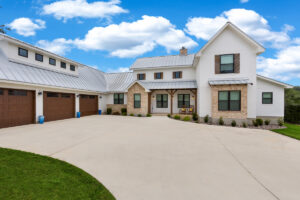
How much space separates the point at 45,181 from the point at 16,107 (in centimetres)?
1079

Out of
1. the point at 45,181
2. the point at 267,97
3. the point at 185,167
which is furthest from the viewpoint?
the point at 267,97

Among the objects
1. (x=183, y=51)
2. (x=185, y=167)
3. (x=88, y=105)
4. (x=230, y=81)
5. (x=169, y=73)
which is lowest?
(x=185, y=167)

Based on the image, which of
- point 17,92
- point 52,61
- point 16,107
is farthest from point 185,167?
point 52,61

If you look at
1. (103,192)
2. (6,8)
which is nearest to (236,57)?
(103,192)

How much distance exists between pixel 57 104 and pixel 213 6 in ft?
61.8

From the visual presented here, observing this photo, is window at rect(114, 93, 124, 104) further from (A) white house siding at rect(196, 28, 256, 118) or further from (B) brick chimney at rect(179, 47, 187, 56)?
(A) white house siding at rect(196, 28, 256, 118)

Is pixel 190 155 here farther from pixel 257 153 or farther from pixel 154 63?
pixel 154 63

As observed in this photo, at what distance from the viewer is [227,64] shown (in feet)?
45.0

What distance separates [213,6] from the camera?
1382 centimetres

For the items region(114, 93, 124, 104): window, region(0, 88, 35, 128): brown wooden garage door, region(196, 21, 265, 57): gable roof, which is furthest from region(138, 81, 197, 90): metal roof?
region(0, 88, 35, 128): brown wooden garage door

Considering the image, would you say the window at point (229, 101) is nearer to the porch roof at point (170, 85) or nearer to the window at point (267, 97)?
the window at point (267, 97)

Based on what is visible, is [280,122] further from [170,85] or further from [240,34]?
[170,85]

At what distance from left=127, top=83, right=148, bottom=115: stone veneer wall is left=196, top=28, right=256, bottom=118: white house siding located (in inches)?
281

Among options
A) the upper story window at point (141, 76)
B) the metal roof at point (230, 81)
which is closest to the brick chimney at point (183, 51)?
the upper story window at point (141, 76)
